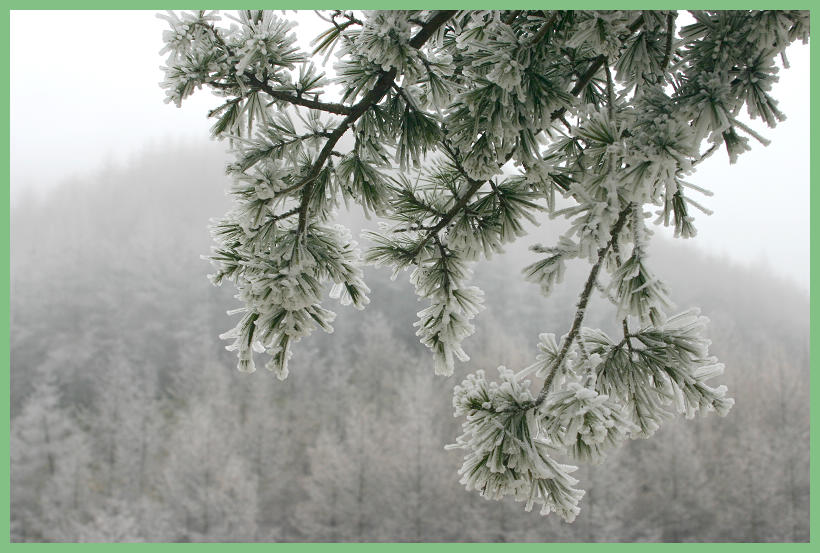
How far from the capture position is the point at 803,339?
25.8 meters

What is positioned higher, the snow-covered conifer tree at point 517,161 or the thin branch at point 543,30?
the thin branch at point 543,30

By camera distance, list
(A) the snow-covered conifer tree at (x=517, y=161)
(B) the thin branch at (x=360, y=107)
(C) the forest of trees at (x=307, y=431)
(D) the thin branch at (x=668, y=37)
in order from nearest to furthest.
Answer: (A) the snow-covered conifer tree at (x=517, y=161) → (D) the thin branch at (x=668, y=37) → (B) the thin branch at (x=360, y=107) → (C) the forest of trees at (x=307, y=431)

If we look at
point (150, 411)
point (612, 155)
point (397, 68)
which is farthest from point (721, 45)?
point (150, 411)

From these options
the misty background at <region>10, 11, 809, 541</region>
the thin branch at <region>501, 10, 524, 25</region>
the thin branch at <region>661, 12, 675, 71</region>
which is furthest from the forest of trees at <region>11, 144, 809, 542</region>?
the thin branch at <region>661, 12, 675, 71</region>

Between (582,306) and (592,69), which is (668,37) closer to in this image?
(592,69)

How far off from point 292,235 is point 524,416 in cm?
69

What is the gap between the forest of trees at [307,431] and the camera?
14.0m

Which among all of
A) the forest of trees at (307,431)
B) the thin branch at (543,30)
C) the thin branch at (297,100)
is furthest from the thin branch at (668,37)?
the forest of trees at (307,431)

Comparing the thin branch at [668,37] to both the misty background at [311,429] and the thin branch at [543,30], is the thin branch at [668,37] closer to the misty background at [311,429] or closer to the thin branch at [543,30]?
the thin branch at [543,30]

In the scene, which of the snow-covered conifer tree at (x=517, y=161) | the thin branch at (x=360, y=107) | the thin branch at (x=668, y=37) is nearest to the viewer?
the snow-covered conifer tree at (x=517, y=161)

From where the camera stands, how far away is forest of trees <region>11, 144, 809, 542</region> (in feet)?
46.0

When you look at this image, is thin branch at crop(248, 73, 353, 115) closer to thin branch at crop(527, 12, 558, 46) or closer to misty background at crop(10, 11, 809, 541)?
thin branch at crop(527, 12, 558, 46)

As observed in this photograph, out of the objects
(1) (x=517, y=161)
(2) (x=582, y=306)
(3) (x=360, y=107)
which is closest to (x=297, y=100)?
(3) (x=360, y=107)

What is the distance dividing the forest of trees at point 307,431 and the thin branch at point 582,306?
10324 millimetres
